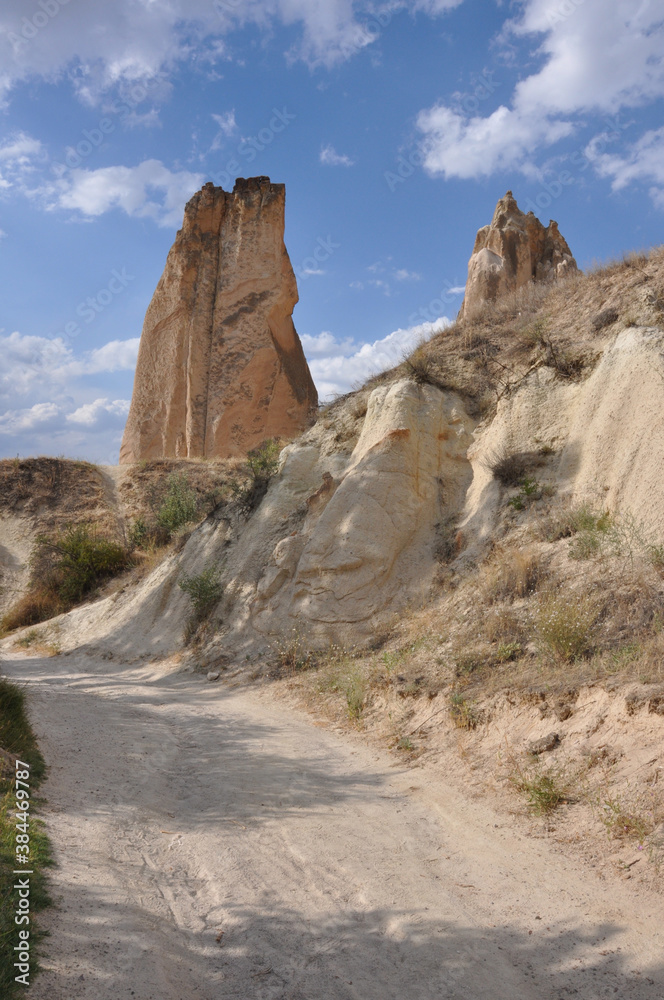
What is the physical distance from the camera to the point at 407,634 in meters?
8.65

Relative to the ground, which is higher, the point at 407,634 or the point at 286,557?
the point at 286,557

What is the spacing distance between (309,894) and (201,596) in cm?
860

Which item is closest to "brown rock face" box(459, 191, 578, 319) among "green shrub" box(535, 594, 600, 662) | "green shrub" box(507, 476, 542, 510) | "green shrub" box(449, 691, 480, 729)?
"green shrub" box(507, 476, 542, 510)

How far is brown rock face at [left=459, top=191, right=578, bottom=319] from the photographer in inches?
732

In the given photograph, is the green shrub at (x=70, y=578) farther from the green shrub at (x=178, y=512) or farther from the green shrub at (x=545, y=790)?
the green shrub at (x=545, y=790)

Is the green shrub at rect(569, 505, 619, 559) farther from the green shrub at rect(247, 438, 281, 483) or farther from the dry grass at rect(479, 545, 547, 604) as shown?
the green shrub at rect(247, 438, 281, 483)

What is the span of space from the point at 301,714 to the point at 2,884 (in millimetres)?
5160

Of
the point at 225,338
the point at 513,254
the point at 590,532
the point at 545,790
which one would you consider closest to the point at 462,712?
the point at 545,790

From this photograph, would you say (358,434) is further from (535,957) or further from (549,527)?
(535,957)

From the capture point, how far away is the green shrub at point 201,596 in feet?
38.9

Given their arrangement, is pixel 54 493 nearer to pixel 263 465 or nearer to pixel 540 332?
pixel 263 465

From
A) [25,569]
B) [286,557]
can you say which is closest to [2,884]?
[286,557]

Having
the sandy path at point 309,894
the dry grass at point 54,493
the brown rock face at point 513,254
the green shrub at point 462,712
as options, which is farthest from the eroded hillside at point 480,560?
the dry grass at point 54,493

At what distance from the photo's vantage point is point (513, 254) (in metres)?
21.4
